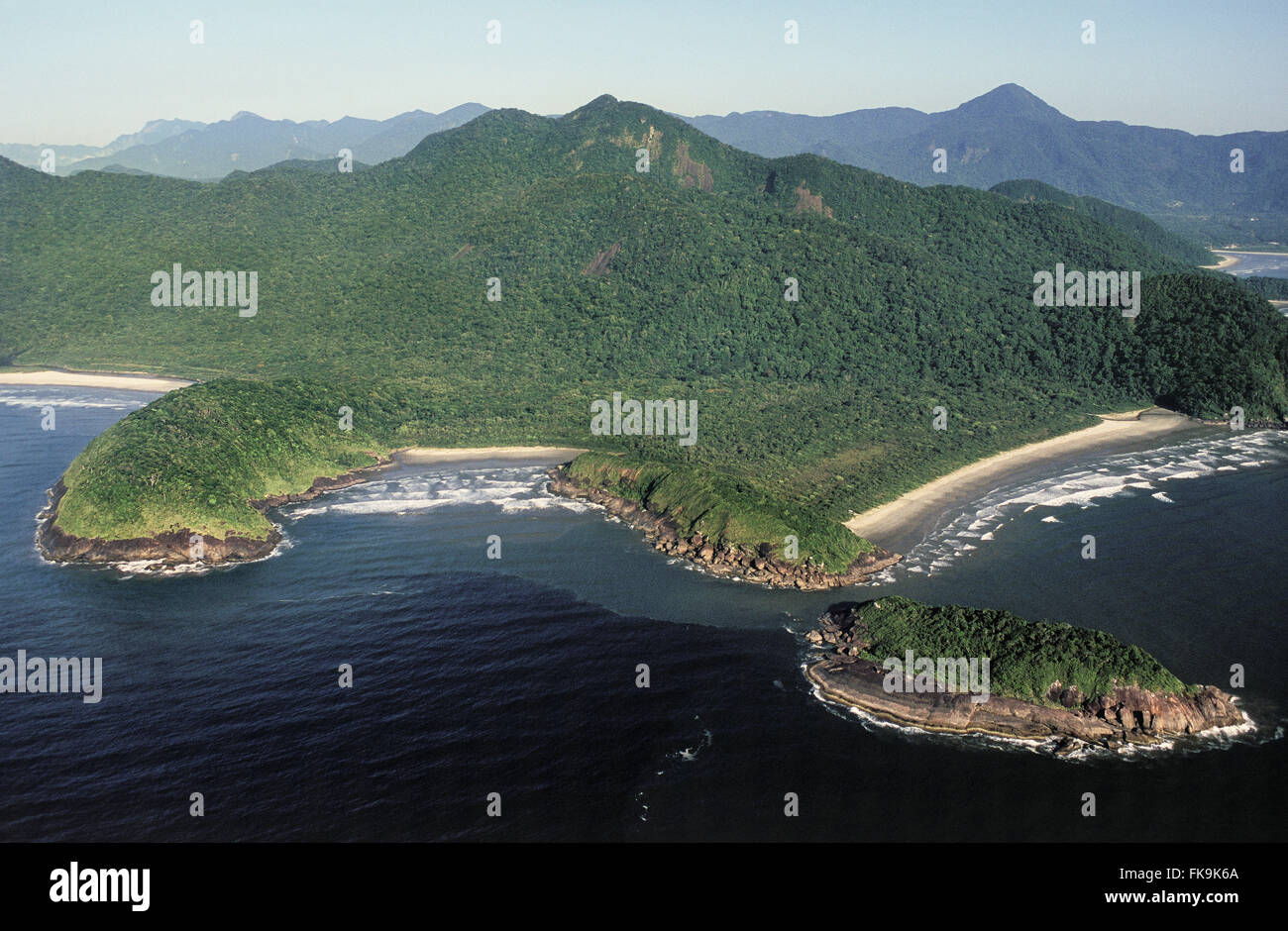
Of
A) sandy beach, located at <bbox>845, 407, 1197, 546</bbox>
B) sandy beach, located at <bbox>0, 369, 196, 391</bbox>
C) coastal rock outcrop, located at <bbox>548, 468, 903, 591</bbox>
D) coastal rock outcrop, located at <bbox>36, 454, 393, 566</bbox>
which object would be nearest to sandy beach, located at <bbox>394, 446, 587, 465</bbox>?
coastal rock outcrop, located at <bbox>548, 468, 903, 591</bbox>

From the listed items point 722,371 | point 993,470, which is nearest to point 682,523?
point 993,470

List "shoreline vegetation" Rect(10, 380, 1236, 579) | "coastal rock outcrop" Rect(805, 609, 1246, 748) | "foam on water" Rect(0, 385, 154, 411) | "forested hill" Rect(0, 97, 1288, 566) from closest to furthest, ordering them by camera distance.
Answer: "coastal rock outcrop" Rect(805, 609, 1246, 748), "shoreline vegetation" Rect(10, 380, 1236, 579), "forested hill" Rect(0, 97, 1288, 566), "foam on water" Rect(0, 385, 154, 411)

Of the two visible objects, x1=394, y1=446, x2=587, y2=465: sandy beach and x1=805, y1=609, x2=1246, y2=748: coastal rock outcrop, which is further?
x1=394, y1=446, x2=587, y2=465: sandy beach

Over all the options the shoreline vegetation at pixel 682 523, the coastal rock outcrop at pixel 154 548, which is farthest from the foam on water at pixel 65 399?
the coastal rock outcrop at pixel 154 548

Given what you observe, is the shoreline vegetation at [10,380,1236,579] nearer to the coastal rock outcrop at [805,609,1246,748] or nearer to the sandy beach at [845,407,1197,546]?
the sandy beach at [845,407,1197,546]

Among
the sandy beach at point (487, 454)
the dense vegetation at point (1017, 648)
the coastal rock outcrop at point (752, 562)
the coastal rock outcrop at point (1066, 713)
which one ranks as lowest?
the coastal rock outcrop at point (1066, 713)

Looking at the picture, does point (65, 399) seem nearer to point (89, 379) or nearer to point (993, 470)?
point (89, 379)

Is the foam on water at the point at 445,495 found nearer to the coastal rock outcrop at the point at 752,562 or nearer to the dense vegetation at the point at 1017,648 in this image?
the coastal rock outcrop at the point at 752,562
